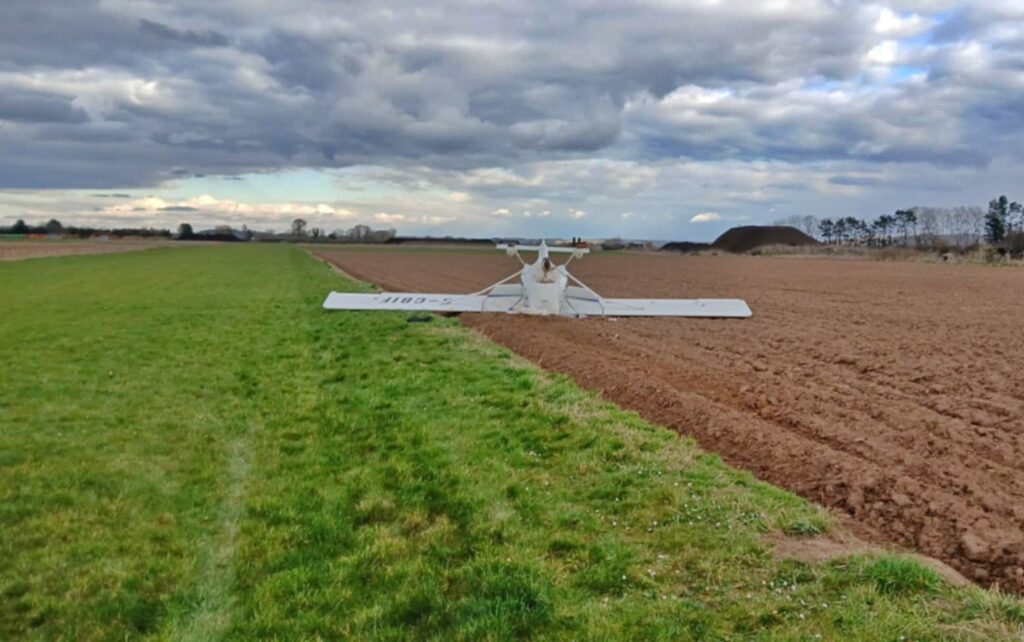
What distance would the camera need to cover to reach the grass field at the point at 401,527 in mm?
4281

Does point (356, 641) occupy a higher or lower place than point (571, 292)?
lower

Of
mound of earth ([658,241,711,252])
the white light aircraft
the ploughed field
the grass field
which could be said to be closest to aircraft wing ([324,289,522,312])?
the white light aircraft

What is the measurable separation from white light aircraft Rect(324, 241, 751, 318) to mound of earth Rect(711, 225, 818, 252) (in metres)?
136

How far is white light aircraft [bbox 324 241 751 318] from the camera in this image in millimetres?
18750

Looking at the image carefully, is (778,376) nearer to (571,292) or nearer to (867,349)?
(867,349)

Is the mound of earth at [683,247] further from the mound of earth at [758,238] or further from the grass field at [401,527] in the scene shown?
the grass field at [401,527]

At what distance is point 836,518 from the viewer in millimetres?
5688

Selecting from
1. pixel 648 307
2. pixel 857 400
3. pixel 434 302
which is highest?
pixel 434 302

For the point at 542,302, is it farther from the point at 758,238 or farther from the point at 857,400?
the point at 758,238

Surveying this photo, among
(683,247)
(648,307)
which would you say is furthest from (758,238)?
(648,307)

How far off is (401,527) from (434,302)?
48.3 ft

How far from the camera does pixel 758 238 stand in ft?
510

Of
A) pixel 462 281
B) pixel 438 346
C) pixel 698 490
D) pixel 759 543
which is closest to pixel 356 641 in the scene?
pixel 759 543

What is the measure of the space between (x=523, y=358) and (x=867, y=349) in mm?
6777
